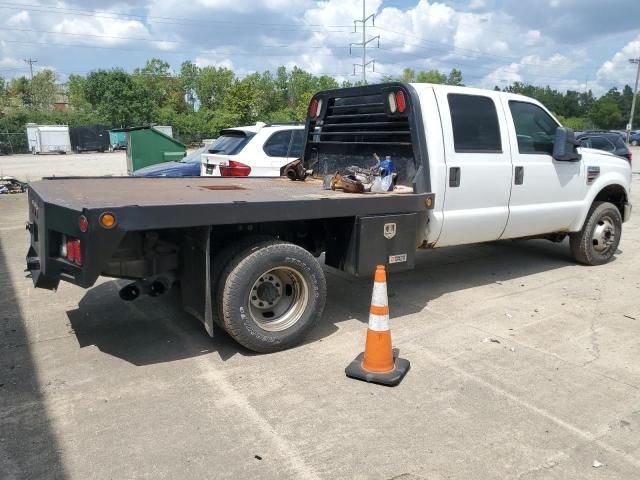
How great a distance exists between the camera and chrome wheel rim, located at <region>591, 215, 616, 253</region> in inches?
281

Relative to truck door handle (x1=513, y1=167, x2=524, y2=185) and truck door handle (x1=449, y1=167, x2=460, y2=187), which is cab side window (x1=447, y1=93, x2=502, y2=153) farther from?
truck door handle (x1=513, y1=167, x2=524, y2=185)

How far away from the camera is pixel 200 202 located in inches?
149

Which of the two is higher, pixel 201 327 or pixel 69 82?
pixel 69 82

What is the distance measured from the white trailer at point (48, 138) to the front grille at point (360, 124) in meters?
45.2

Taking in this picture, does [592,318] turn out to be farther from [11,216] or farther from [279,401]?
[11,216]

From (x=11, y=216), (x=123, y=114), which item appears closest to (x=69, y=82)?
(x=123, y=114)

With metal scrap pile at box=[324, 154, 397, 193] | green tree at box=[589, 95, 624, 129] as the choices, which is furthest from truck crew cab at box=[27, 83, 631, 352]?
green tree at box=[589, 95, 624, 129]

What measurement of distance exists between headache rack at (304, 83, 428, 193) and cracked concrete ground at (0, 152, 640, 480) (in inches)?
59.3

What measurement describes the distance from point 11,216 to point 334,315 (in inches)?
346

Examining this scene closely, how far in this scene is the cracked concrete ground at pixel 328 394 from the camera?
2.97 metres

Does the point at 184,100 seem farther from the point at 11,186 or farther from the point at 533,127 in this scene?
the point at 533,127

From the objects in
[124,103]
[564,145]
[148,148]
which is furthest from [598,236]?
[124,103]

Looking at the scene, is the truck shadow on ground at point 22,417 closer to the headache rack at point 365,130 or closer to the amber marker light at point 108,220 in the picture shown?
the amber marker light at point 108,220

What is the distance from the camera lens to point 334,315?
17.5ft
